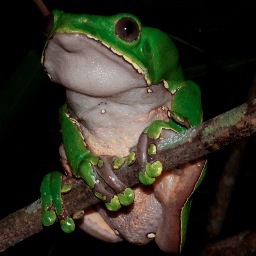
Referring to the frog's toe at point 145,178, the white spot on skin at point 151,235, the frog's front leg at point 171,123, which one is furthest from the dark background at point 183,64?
the frog's toe at point 145,178

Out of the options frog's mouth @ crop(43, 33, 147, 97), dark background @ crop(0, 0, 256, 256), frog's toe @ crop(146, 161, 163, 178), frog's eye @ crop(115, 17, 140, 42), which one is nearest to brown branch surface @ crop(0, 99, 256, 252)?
frog's toe @ crop(146, 161, 163, 178)

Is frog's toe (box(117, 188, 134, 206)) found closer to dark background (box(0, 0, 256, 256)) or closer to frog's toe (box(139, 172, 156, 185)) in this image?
frog's toe (box(139, 172, 156, 185))

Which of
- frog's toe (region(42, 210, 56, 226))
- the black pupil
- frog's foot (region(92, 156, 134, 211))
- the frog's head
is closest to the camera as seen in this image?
the frog's head

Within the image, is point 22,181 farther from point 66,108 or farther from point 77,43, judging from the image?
point 77,43

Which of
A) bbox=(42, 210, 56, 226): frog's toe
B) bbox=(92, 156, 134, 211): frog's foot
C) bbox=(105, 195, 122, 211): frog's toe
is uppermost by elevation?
bbox=(92, 156, 134, 211): frog's foot

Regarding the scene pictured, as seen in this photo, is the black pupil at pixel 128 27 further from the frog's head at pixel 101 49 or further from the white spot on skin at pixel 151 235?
the white spot on skin at pixel 151 235

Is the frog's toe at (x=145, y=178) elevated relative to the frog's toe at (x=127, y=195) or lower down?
elevated
